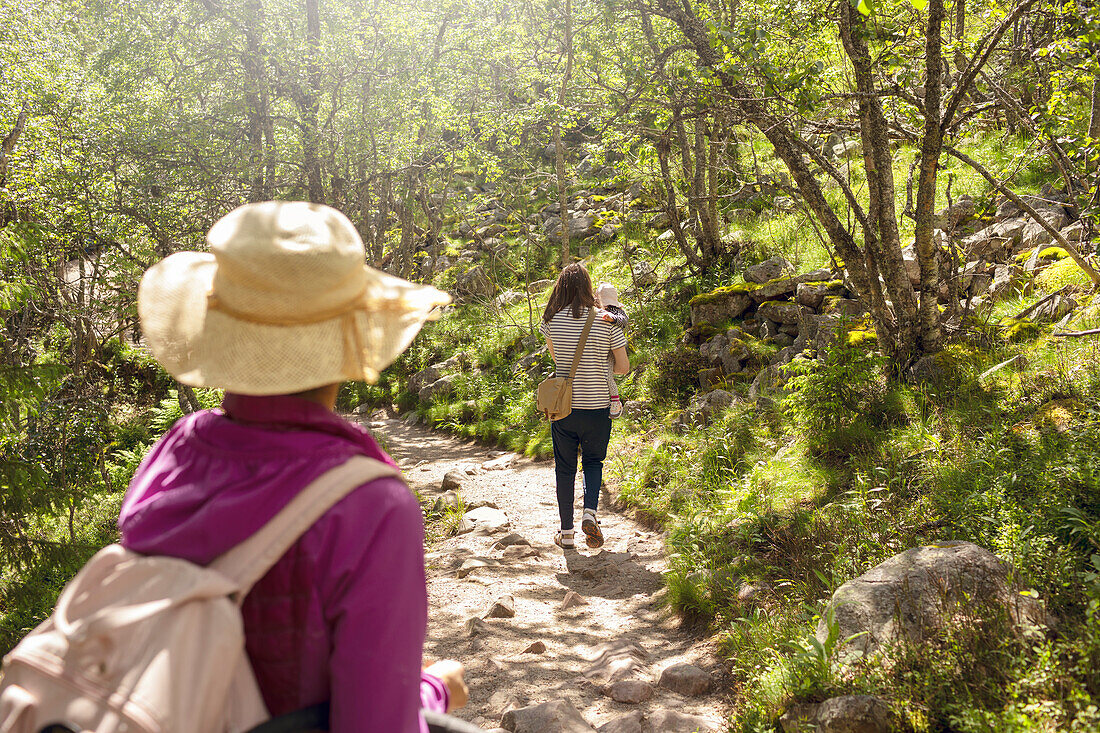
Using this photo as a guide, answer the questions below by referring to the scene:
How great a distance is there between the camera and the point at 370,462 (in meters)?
1.26

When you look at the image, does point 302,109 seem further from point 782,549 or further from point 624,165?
point 782,549

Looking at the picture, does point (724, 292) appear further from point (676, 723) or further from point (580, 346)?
point (676, 723)

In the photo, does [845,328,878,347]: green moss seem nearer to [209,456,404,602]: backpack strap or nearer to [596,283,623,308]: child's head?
[596,283,623,308]: child's head

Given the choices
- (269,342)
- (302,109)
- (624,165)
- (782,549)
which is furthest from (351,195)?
(269,342)

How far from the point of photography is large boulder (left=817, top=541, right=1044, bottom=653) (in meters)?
3.27

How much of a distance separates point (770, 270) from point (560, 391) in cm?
610

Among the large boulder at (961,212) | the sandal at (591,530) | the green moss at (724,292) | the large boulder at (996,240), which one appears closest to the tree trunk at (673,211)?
the green moss at (724,292)

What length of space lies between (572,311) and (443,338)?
1154 centimetres

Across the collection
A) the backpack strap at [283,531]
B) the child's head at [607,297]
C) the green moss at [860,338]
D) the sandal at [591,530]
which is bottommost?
the sandal at [591,530]

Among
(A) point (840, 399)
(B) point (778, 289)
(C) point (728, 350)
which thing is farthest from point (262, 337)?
(B) point (778, 289)

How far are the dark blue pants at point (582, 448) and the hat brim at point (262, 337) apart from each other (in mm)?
4534

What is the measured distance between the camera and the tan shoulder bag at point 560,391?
585 cm

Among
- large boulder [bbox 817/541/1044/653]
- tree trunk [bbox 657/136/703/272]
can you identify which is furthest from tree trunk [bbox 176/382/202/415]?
large boulder [bbox 817/541/1044/653]

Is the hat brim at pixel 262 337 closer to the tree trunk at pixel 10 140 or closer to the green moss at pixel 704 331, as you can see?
the green moss at pixel 704 331
